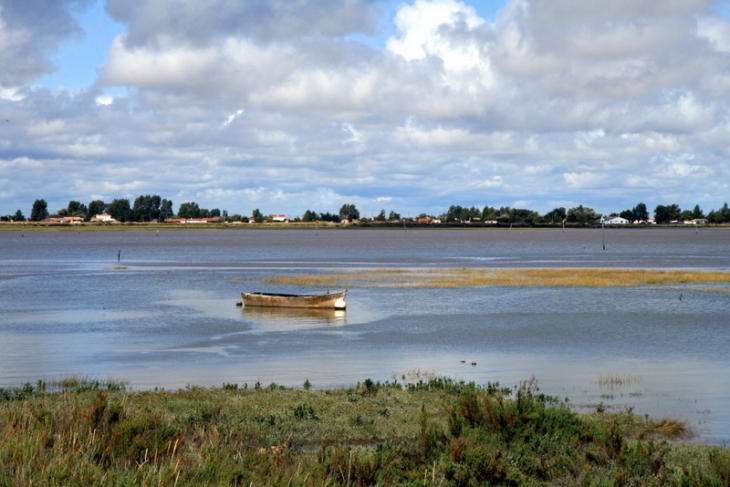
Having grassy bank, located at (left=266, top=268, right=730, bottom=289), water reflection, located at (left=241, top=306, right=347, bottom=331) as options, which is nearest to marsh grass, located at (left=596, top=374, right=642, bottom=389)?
water reflection, located at (left=241, top=306, right=347, bottom=331)

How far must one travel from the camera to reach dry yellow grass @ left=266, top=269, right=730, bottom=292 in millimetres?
A: 54031

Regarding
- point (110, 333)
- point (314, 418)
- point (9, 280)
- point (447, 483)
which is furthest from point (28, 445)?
point (9, 280)

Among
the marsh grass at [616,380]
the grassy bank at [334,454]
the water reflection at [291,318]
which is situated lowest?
the water reflection at [291,318]

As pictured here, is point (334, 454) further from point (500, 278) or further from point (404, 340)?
point (500, 278)

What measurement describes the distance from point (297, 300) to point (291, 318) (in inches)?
111

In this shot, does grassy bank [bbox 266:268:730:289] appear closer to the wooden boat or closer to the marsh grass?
the wooden boat

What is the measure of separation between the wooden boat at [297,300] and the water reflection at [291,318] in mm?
235

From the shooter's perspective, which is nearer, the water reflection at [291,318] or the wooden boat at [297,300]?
the water reflection at [291,318]

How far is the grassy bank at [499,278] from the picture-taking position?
5412 centimetres

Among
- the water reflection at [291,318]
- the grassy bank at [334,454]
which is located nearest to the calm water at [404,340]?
the water reflection at [291,318]

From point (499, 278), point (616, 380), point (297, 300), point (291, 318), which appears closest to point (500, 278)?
point (499, 278)

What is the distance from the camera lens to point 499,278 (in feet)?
192

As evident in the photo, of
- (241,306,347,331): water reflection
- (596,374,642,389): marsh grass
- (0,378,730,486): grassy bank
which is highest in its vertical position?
(0,378,730,486): grassy bank

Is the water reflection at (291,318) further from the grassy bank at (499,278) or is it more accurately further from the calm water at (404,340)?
the grassy bank at (499,278)
